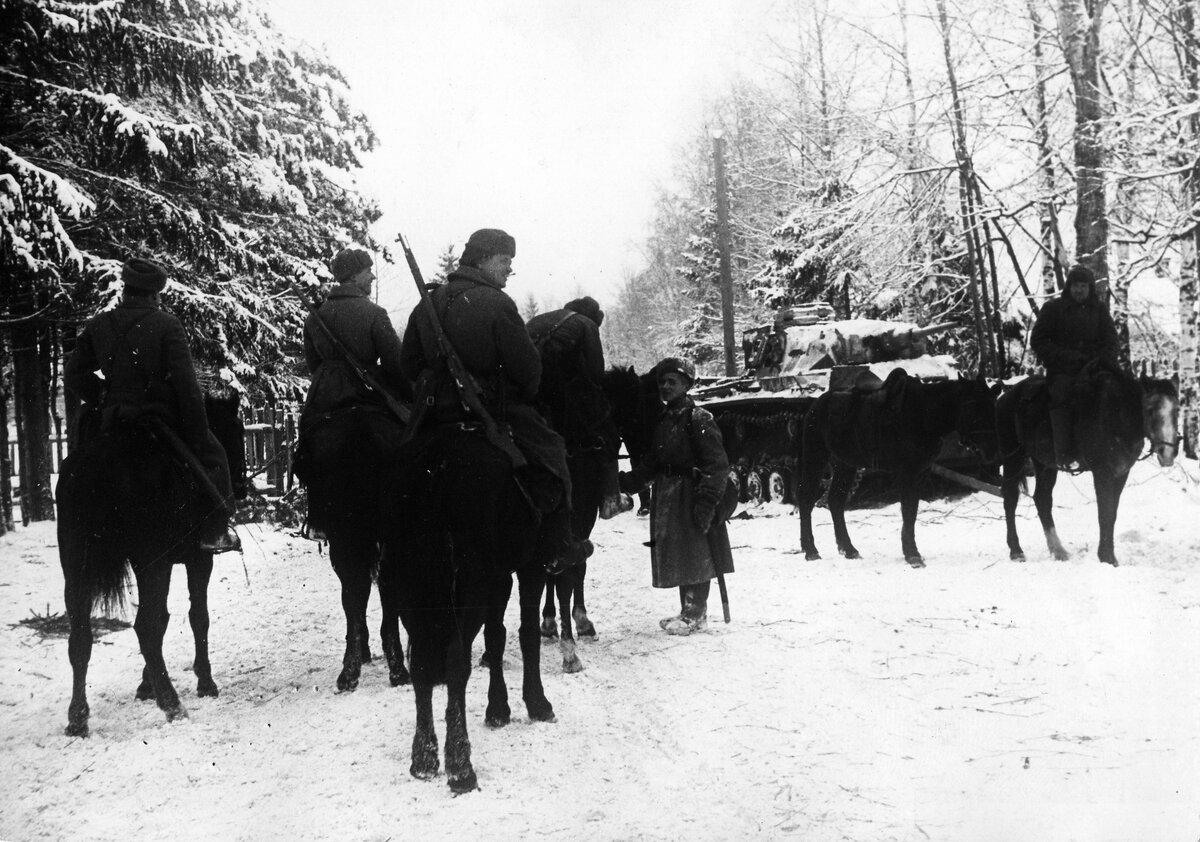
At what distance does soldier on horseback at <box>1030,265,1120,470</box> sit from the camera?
26.8 feet

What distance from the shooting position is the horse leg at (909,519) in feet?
27.8

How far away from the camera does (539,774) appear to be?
389 cm

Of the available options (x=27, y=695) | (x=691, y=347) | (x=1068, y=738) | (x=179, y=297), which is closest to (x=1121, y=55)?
(x=1068, y=738)

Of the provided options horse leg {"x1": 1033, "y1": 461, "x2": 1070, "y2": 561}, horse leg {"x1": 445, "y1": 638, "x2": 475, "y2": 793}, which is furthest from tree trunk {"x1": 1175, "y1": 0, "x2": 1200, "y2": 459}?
horse leg {"x1": 445, "y1": 638, "x2": 475, "y2": 793}

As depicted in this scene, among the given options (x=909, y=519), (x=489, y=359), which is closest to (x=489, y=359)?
(x=489, y=359)

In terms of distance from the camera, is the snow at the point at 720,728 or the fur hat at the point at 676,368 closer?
the snow at the point at 720,728

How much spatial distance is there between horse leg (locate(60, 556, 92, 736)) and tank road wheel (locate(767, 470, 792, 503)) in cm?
1016

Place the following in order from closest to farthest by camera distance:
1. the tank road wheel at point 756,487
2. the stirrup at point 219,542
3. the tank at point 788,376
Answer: the stirrup at point 219,542
the tank at point 788,376
the tank road wheel at point 756,487

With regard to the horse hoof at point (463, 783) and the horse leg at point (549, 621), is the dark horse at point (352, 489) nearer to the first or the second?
the horse leg at point (549, 621)

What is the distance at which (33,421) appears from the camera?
11469 millimetres

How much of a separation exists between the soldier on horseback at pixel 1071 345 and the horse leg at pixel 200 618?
671cm

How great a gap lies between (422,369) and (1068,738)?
3096mm

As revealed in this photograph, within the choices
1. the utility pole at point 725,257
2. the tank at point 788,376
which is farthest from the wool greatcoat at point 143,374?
the utility pole at point 725,257

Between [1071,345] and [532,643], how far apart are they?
5.91 m
